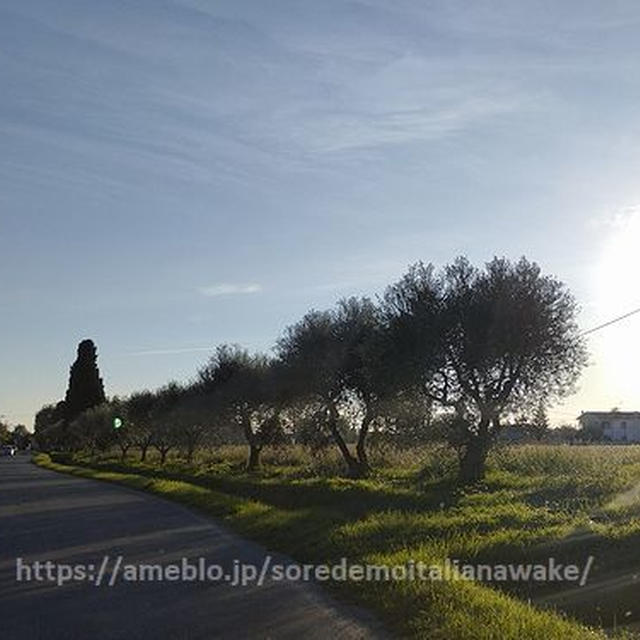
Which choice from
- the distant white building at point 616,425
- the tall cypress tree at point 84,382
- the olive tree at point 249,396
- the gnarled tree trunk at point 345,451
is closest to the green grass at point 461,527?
the gnarled tree trunk at point 345,451

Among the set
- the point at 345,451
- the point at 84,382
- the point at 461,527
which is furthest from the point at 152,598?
the point at 84,382

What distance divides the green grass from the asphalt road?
28.3 inches

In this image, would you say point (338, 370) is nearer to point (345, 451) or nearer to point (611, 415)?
point (345, 451)

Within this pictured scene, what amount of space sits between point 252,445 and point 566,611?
138 feet

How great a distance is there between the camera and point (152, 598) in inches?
473

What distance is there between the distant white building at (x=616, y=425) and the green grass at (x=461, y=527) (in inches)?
4342

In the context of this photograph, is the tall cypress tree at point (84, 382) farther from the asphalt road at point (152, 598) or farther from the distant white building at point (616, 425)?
the asphalt road at point (152, 598)

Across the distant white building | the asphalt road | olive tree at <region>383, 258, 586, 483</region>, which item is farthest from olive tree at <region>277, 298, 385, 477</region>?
the distant white building

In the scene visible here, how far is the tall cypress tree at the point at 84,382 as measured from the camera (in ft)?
393

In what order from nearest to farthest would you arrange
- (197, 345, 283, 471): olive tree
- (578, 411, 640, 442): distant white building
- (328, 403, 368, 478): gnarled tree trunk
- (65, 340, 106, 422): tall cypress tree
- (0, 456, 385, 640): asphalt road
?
(0, 456, 385, 640): asphalt road < (328, 403, 368, 478): gnarled tree trunk < (197, 345, 283, 471): olive tree < (65, 340, 106, 422): tall cypress tree < (578, 411, 640, 442): distant white building

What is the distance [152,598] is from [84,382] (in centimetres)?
11201

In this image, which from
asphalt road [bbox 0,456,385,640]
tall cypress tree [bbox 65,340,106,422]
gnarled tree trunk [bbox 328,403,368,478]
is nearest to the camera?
asphalt road [bbox 0,456,385,640]

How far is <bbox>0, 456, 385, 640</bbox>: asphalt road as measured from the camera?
999 cm

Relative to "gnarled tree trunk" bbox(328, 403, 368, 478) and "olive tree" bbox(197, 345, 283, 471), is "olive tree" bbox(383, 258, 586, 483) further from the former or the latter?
"olive tree" bbox(197, 345, 283, 471)
